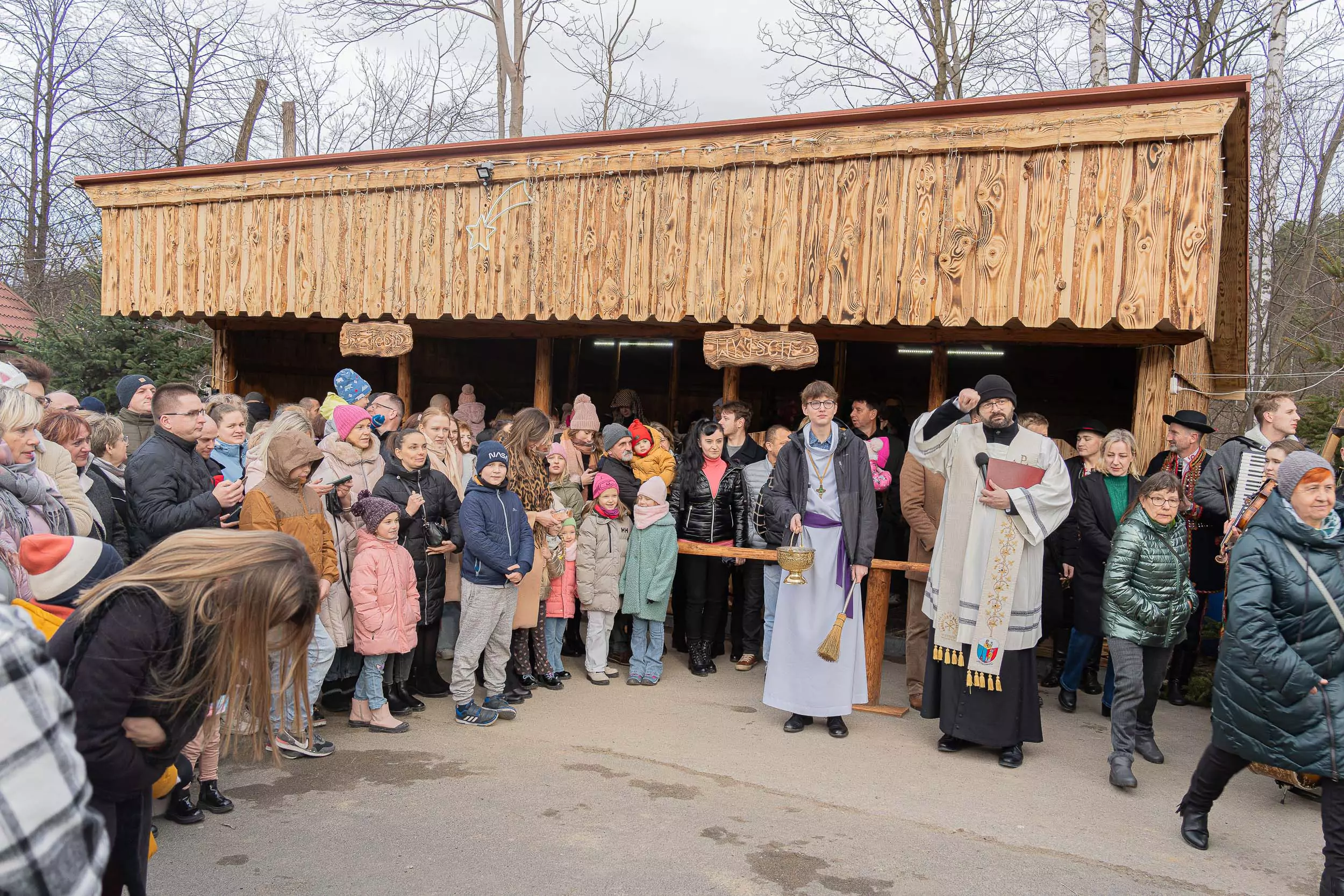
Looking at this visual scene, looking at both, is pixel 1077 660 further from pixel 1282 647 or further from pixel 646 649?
pixel 646 649

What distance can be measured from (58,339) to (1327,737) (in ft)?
48.6

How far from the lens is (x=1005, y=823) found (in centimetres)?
458

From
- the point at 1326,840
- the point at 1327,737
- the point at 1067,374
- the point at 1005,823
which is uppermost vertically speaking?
the point at 1067,374

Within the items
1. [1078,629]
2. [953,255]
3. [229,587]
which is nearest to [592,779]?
[229,587]

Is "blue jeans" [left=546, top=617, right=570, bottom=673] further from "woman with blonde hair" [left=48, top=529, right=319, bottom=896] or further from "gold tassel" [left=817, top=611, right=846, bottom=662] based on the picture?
"woman with blonde hair" [left=48, top=529, right=319, bottom=896]

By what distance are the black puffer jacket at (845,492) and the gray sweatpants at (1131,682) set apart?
58.8 inches

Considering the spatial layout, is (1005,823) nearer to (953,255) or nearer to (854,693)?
(854,693)

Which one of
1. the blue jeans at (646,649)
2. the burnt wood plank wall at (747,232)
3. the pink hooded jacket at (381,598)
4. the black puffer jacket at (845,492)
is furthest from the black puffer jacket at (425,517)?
the burnt wood plank wall at (747,232)

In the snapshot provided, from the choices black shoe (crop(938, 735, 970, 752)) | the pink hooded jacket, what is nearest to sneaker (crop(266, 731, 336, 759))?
the pink hooded jacket

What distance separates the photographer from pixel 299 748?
5.11 meters

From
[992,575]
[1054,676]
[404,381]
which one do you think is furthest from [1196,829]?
[404,381]

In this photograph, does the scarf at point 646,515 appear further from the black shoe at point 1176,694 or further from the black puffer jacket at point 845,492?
the black shoe at point 1176,694

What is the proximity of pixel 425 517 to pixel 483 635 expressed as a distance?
2.74 ft

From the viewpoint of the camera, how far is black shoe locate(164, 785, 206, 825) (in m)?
4.18
